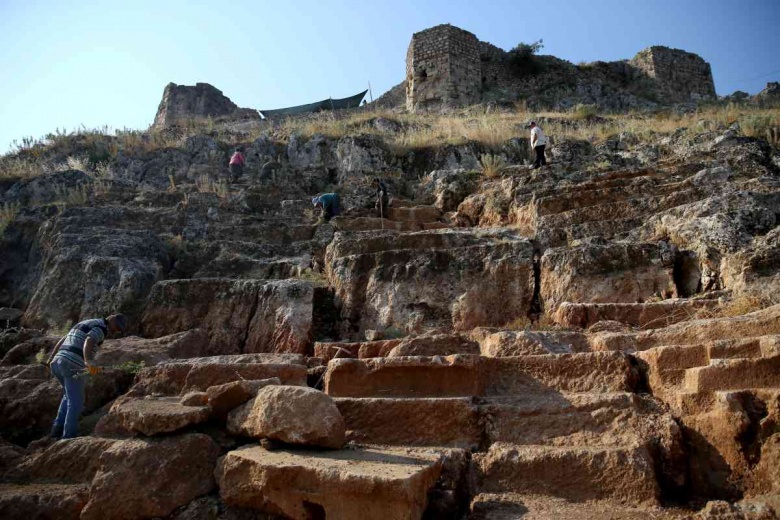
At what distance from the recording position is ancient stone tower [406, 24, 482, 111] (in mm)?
20844

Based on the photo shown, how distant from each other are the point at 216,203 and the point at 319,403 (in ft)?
23.6

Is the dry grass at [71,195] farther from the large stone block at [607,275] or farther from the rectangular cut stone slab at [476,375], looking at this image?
the large stone block at [607,275]

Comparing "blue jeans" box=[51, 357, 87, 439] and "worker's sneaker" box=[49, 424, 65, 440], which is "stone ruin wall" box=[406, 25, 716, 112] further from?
"worker's sneaker" box=[49, 424, 65, 440]

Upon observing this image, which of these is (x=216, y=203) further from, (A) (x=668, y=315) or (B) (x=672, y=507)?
(B) (x=672, y=507)

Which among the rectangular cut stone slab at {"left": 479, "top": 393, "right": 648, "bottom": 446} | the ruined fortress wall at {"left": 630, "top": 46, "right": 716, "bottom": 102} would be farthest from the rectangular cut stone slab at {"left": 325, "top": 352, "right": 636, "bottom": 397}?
the ruined fortress wall at {"left": 630, "top": 46, "right": 716, "bottom": 102}

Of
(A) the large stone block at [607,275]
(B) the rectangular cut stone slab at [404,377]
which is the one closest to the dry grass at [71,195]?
(B) the rectangular cut stone slab at [404,377]

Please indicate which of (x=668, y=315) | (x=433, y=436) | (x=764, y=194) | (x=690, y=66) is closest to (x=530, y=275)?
(x=668, y=315)

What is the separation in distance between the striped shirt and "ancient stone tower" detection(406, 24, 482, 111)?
16963 millimetres

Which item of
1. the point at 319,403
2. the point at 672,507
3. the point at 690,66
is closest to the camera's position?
the point at 672,507

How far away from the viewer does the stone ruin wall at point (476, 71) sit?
2100 cm

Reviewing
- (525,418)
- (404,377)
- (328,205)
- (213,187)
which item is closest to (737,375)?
(525,418)

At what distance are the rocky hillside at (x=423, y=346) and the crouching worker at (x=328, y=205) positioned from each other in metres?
0.27

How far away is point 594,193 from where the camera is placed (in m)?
7.20

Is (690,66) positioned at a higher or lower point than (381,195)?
higher
